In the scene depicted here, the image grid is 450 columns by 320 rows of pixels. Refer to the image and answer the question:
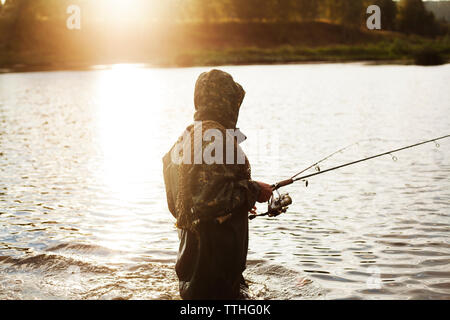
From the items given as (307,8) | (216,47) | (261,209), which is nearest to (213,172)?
(261,209)

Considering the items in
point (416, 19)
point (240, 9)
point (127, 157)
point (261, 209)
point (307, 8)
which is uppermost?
point (240, 9)

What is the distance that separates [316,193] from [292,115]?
14210 mm

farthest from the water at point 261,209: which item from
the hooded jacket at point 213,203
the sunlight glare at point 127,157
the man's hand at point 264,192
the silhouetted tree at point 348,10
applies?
the silhouetted tree at point 348,10

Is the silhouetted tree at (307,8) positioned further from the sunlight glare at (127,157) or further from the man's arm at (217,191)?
the man's arm at (217,191)

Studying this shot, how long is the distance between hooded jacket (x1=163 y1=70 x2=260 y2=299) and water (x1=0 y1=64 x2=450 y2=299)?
3.25ft

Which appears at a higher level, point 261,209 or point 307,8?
point 307,8

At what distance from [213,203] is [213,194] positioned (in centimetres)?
8

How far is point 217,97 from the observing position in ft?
17.1

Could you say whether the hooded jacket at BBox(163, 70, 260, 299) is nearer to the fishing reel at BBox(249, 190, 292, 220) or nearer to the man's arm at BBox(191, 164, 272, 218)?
the man's arm at BBox(191, 164, 272, 218)

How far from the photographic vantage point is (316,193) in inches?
435

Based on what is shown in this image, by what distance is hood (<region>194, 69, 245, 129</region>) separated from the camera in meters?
5.20

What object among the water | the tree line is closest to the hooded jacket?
the water

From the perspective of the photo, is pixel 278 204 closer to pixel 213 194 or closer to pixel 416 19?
pixel 213 194

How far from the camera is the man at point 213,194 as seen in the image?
5.06m
